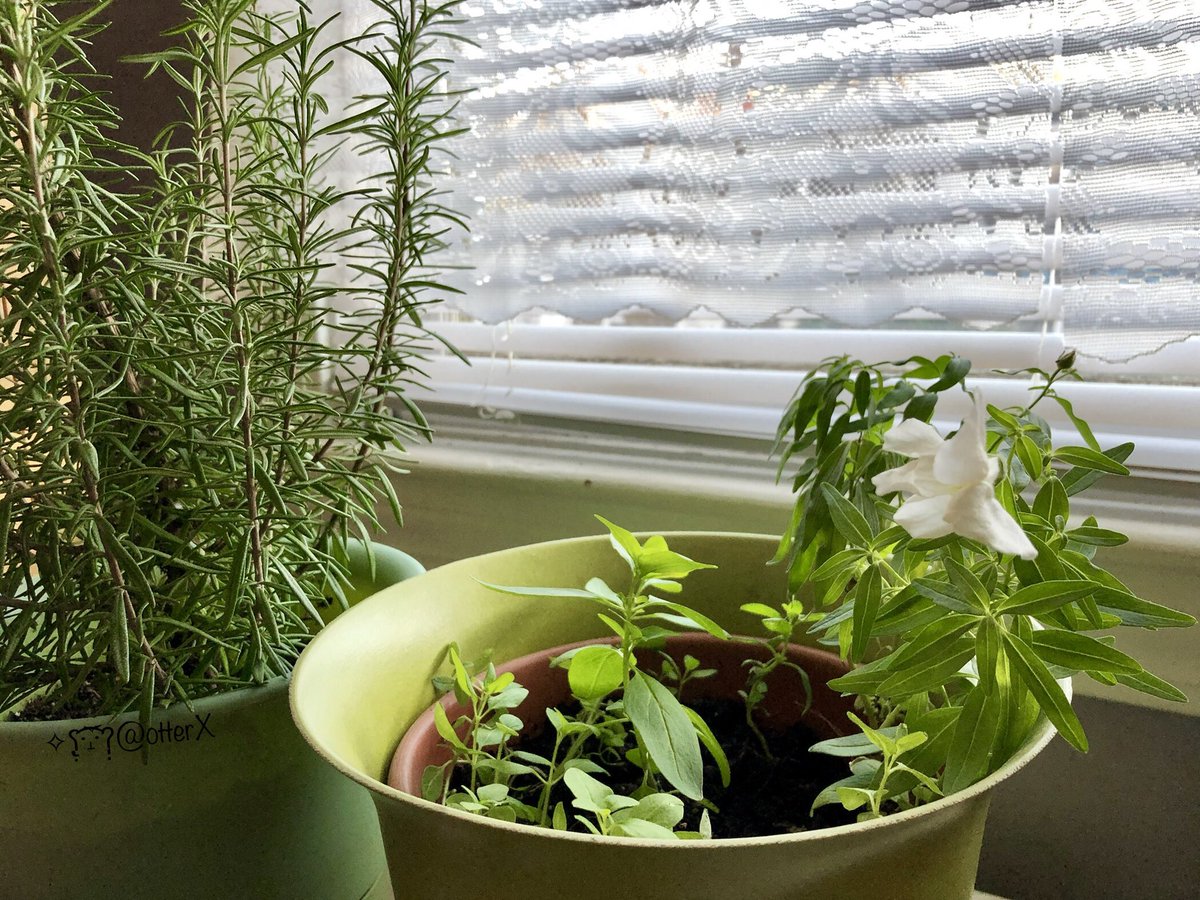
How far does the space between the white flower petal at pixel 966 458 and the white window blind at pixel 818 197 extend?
401 millimetres

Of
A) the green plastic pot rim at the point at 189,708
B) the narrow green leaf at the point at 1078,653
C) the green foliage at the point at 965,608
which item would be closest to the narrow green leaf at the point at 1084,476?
the green foliage at the point at 965,608

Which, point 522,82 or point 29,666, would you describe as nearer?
point 29,666

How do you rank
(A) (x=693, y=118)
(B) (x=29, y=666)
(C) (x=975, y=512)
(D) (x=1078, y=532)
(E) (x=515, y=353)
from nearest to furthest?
(C) (x=975, y=512) < (D) (x=1078, y=532) < (B) (x=29, y=666) < (A) (x=693, y=118) < (E) (x=515, y=353)

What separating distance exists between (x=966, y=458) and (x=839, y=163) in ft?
1.51

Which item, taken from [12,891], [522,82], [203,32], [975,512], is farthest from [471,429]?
[975,512]

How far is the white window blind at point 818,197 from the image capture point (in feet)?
2.06

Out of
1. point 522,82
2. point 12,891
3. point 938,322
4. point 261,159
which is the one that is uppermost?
point 522,82

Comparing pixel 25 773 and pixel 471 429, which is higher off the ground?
pixel 471 429

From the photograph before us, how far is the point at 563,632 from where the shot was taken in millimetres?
612

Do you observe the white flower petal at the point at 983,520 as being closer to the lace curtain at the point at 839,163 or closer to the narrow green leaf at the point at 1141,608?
the narrow green leaf at the point at 1141,608

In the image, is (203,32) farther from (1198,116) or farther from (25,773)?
(1198,116)

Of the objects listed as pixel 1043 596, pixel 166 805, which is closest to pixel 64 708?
pixel 166 805

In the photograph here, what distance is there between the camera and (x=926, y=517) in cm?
33

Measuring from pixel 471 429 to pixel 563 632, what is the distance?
1.33ft
